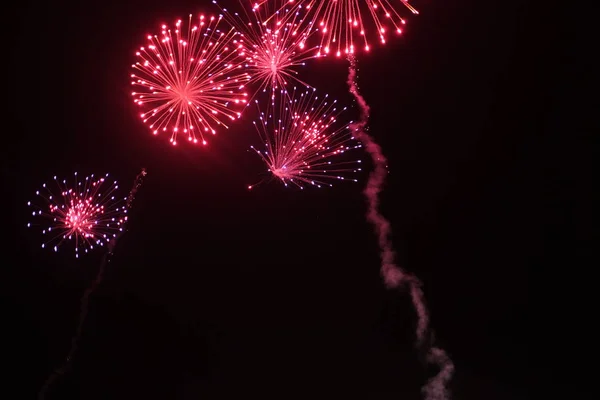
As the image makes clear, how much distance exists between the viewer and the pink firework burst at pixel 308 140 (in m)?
5.71

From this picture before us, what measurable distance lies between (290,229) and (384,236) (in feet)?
3.47

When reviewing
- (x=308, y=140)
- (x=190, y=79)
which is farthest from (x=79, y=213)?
(x=308, y=140)

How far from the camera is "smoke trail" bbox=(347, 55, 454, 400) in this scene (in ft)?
19.0

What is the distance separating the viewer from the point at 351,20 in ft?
18.8

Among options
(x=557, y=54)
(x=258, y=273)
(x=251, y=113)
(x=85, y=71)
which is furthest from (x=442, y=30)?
(x=85, y=71)

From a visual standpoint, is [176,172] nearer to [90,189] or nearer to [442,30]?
[90,189]

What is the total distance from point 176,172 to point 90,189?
1.06 metres

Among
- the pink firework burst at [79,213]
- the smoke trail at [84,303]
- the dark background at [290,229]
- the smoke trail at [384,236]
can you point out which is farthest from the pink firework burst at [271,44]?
the pink firework burst at [79,213]

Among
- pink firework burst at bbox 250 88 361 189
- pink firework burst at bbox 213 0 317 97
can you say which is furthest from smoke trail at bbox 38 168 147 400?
pink firework burst at bbox 213 0 317 97

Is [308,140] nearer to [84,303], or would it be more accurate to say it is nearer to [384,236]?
[384,236]

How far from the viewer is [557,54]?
580 centimetres

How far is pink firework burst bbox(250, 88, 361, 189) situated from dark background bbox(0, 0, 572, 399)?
0.60 ft

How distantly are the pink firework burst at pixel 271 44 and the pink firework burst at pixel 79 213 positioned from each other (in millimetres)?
2220

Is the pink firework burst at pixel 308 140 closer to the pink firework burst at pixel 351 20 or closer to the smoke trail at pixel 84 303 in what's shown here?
the pink firework burst at pixel 351 20
